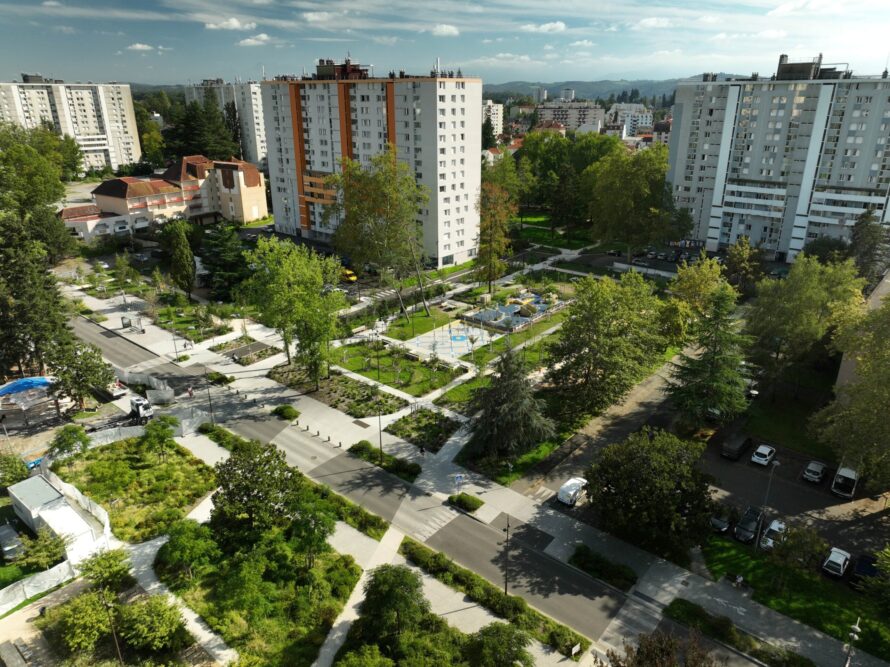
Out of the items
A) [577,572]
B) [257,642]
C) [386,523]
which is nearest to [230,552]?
[257,642]

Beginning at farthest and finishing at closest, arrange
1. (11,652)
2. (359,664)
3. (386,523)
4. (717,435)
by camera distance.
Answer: (717,435)
(386,523)
(11,652)
(359,664)

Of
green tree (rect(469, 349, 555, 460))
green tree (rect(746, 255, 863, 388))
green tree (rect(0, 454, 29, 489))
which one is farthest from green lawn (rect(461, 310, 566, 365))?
green tree (rect(0, 454, 29, 489))

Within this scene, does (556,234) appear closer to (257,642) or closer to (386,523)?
(386,523)

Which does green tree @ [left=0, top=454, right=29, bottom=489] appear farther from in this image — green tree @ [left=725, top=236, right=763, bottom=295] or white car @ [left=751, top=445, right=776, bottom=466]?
green tree @ [left=725, top=236, right=763, bottom=295]

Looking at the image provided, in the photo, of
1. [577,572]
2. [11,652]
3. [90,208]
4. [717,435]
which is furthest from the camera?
[90,208]

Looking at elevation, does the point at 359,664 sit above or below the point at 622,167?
below

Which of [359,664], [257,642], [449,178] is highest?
[449,178]

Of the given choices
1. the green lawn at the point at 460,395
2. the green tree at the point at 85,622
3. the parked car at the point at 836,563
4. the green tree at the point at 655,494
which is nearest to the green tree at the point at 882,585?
the parked car at the point at 836,563
